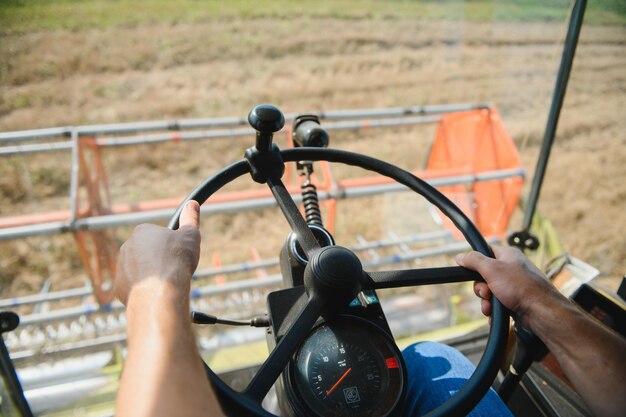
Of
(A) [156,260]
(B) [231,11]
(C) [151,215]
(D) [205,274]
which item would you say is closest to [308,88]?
(B) [231,11]

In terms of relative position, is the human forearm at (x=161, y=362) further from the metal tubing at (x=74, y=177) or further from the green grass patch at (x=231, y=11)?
the green grass patch at (x=231, y=11)

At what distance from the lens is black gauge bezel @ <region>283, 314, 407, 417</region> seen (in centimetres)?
86

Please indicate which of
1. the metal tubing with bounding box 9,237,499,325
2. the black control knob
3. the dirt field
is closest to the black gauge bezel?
the black control knob

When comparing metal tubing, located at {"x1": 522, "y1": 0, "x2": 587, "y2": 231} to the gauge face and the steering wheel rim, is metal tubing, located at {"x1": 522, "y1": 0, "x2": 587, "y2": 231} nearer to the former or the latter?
the steering wheel rim

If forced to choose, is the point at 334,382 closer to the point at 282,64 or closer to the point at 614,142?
the point at 614,142

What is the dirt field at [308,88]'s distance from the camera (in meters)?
4.42

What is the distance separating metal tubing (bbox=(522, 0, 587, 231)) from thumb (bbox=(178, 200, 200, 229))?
5.07ft

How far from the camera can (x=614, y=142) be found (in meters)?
6.23

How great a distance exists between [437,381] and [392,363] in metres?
0.20

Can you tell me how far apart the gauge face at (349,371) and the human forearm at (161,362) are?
260 mm

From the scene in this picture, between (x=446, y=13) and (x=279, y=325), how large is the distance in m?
11.5

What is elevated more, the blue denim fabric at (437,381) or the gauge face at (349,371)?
the gauge face at (349,371)

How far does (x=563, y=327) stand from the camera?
924mm

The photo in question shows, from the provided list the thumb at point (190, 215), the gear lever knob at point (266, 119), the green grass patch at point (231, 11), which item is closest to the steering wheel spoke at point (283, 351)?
the thumb at point (190, 215)
